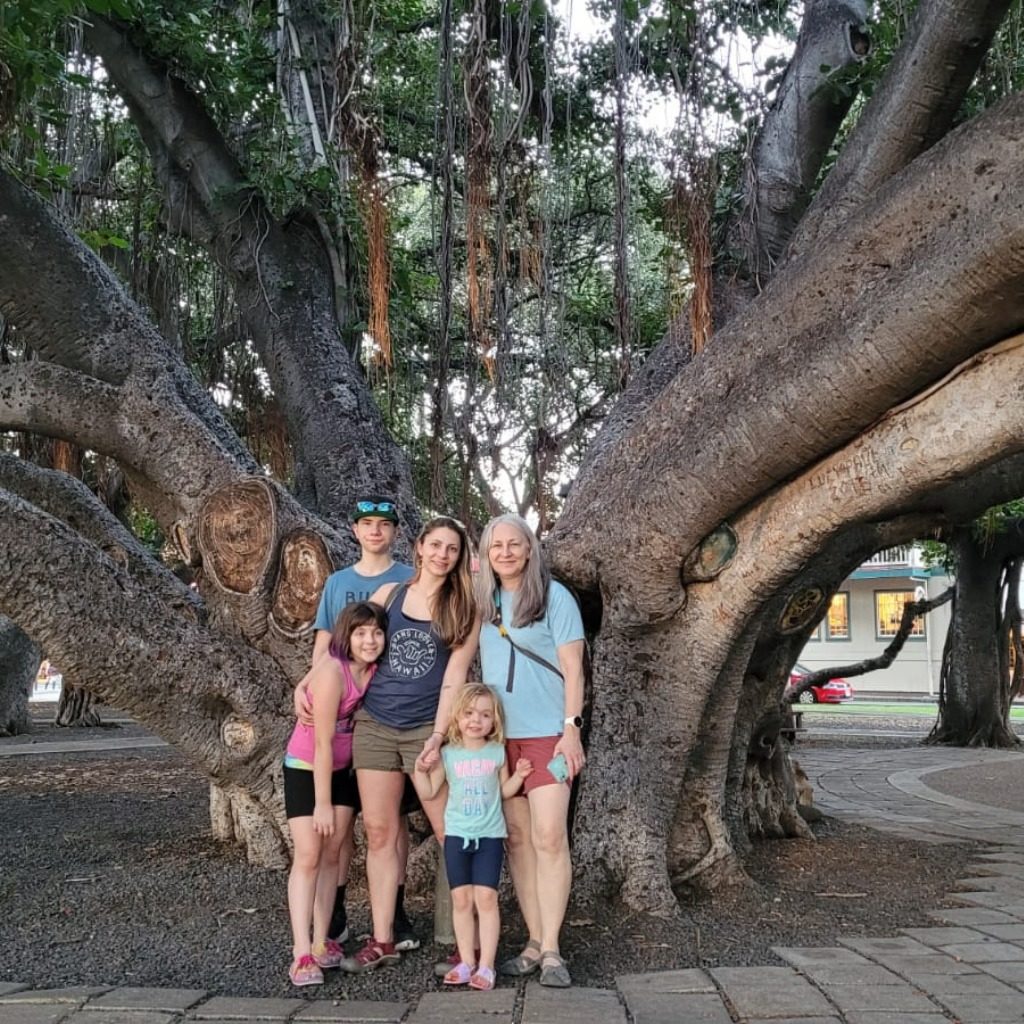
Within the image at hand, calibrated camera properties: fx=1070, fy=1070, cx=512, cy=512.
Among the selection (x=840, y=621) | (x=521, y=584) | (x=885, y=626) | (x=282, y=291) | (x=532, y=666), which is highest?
(x=282, y=291)

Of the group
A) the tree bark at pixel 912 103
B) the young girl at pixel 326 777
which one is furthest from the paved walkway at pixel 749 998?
the tree bark at pixel 912 103

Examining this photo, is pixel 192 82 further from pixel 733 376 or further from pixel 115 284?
pixel 733 376

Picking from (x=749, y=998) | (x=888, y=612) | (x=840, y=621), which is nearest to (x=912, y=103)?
(x=749, y=998)

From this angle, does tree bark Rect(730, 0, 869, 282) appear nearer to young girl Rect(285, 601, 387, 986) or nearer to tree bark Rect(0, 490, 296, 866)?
young girl Rect(285, 601, 387, 986)

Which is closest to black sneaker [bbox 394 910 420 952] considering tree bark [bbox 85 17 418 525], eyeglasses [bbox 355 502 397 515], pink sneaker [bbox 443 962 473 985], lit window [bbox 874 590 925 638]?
pink sneaker [bbox 443 962 473 985]

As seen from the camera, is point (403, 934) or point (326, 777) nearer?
point (326, 777)

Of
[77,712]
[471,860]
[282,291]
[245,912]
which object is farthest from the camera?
[77,712]

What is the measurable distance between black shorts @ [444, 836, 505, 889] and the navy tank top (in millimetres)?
438

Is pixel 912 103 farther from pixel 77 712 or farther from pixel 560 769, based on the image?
pixel 77 712

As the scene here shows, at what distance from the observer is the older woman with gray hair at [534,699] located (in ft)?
11.9

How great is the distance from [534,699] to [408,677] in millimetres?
455

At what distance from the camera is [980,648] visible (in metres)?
14.1

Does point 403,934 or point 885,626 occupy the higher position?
point 885,626

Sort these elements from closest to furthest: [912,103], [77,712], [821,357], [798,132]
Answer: [821,357] < [912,103] < [798,132] < [77,712]
